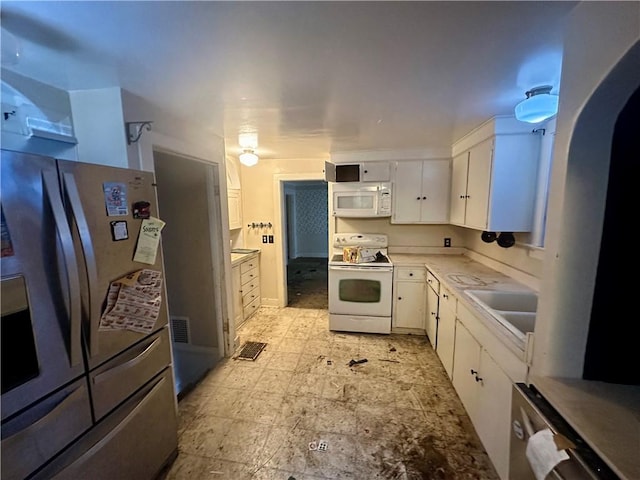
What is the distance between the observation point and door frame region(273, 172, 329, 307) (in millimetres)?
3854

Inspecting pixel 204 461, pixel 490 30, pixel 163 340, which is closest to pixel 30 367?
pixel 163 340

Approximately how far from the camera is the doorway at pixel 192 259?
2.63 metres

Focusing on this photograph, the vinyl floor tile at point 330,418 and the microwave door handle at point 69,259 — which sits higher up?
the microwave door handle at point 69,259

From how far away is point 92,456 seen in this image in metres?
1.14

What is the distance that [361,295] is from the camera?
3.26 m

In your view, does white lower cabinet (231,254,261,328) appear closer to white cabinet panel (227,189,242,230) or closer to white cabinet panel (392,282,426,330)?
white cabinet panel (227,189,242,230)

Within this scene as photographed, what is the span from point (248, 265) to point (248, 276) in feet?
0.51

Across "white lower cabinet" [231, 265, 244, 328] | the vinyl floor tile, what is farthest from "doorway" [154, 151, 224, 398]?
"white lower cabinet" [231, 265, 244, 328]

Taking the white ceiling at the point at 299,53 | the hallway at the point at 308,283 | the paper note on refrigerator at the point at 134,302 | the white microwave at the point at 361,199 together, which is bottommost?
the hallway at the point at 308,283

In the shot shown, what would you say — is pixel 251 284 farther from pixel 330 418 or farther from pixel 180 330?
pixel 330 418

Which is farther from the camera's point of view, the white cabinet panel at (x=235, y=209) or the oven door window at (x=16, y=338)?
the white cabinet panel at (x=235, y=209)

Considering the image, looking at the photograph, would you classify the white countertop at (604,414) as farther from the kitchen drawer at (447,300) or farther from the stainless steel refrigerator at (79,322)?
the stainless steel refrigerator at (79,322)

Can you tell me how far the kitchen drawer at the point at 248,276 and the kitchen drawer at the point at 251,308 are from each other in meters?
0.36

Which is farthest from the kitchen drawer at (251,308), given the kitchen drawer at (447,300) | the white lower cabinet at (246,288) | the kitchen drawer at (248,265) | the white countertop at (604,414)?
the white countertop at (604,414)
